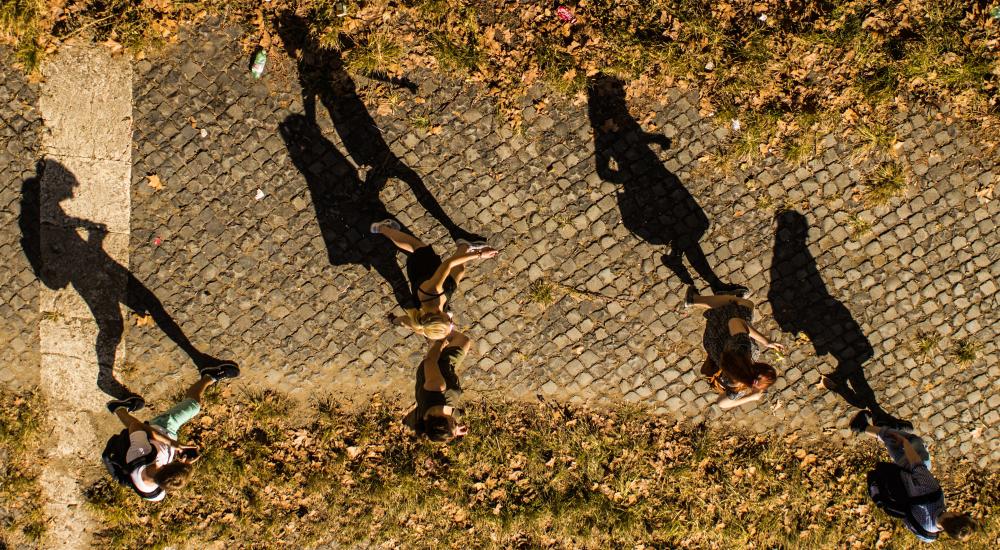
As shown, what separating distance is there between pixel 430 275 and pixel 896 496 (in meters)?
5.37

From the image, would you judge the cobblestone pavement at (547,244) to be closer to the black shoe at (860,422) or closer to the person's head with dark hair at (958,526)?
the black shoe at (860,422)

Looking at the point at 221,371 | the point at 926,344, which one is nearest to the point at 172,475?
the point at 221,371

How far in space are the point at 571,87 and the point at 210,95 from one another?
12.7 ft

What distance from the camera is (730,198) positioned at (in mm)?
6270

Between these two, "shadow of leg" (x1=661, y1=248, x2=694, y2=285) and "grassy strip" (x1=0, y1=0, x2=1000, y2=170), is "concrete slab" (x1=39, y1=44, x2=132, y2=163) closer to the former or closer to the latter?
"grassy strip" (x1=0, y1=0, x2=1000, y2=170)

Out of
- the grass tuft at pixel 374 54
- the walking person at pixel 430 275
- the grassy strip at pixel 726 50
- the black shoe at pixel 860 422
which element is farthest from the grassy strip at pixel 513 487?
the grass tuft at pixel 374 54

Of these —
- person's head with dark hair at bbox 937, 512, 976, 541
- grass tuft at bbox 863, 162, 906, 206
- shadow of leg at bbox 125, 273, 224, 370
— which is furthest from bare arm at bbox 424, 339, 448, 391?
person's head with dark hair at bbox 937, 512, 976, 541

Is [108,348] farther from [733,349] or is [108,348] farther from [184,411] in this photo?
[733,349]

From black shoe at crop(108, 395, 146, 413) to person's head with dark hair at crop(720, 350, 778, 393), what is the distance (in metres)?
6.18

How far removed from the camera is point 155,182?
19.8 ft

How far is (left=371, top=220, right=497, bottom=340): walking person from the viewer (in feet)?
17.0

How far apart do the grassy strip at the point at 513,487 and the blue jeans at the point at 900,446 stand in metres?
0.52

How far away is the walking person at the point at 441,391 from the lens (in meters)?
5.30

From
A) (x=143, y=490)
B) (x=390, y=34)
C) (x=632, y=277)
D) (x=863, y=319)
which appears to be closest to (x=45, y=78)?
(x=390, y=34)
